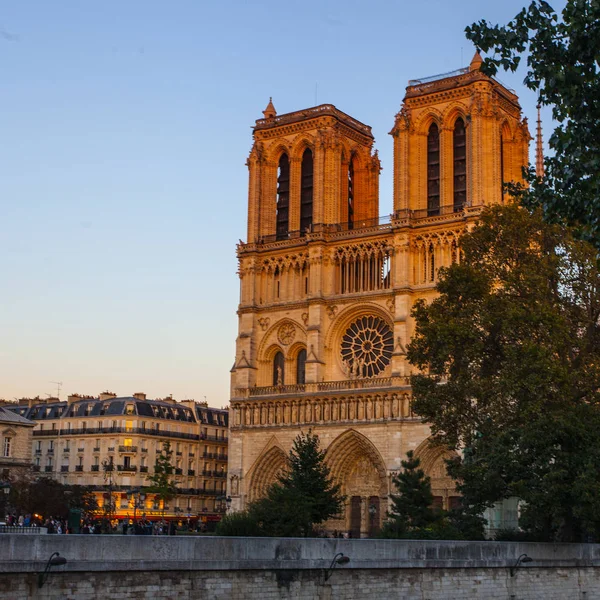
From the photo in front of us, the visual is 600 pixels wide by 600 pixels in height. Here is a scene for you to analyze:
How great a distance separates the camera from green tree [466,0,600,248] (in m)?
15.8

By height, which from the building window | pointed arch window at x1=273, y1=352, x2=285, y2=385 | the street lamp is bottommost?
the street lamp

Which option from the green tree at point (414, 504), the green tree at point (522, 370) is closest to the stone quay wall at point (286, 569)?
the green tree at point (522, 370)

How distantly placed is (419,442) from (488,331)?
20.3 m

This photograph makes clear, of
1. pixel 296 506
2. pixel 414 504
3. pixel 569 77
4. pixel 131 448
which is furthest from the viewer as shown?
pixel 131 448

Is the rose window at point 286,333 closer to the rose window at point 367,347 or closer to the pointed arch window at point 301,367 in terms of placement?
the pointed arch window at point 301,367

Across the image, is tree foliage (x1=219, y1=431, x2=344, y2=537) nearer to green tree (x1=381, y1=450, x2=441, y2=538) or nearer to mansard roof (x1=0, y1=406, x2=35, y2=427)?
green tree (x1=381, y1=450, x2=441, y2=538)

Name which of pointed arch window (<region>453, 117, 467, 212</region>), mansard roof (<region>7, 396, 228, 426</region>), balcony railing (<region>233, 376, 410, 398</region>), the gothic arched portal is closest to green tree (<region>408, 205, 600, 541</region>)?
balcony railing (<region>233, 376, 410, 398</region>)

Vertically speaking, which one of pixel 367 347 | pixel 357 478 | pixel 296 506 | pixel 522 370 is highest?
pixel 367 347

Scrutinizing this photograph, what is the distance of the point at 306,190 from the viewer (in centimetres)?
5766

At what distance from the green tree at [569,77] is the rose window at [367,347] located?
115ft

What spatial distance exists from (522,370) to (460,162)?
1066 inches

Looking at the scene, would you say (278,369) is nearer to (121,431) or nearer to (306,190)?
(306,190)

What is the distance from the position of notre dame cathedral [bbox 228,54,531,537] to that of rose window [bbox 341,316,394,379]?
0.07 metres

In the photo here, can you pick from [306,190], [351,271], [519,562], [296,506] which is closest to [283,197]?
[306,190]
